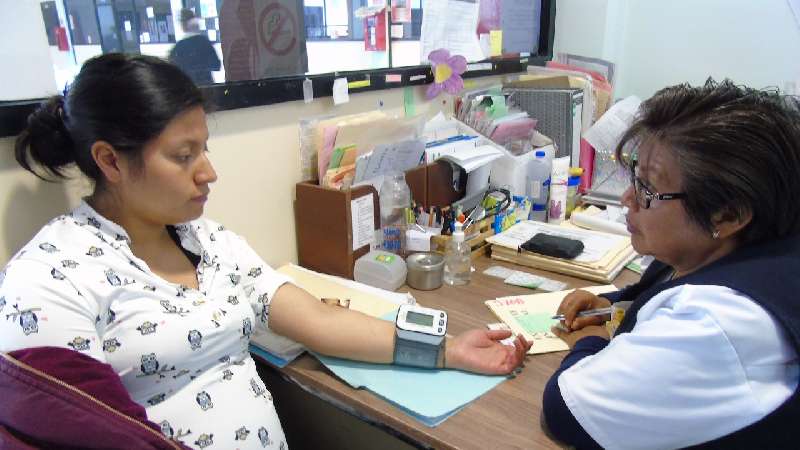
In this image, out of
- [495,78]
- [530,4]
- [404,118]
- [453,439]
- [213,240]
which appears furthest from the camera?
[530,4]

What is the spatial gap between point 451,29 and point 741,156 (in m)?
1.37

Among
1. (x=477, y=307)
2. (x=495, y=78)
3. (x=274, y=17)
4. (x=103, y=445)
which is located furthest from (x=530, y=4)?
(x=103, y=445)

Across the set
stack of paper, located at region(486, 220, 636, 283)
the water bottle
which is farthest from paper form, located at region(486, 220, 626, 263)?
the water bottle

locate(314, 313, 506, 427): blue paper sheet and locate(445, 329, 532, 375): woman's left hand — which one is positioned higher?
locate(445, 329, 532, 375): woman's left hand

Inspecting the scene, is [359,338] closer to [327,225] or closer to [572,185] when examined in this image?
[327,225]

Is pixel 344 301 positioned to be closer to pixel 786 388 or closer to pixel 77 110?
pixel 77 110

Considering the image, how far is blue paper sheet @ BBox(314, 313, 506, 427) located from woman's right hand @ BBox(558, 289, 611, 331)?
26 cm

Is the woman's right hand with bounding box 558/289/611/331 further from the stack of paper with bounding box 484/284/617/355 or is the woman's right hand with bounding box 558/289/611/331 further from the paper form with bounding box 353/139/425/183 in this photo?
the paper form with bounding box 353/139/425/183

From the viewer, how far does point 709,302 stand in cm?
74

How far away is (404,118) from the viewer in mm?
1663

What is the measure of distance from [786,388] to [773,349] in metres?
0.06

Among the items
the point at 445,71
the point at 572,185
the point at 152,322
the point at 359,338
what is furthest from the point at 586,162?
the point at 152,322

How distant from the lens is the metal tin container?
1.40 meters

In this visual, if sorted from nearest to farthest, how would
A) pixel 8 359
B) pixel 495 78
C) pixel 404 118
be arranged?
pixel 8 359, pixel 404 118, pixel 495 78
